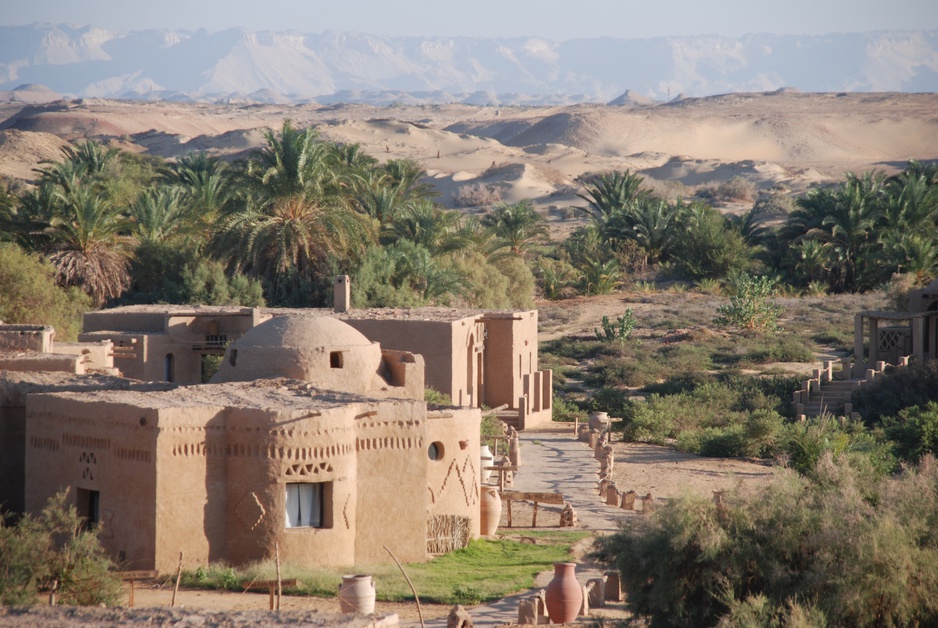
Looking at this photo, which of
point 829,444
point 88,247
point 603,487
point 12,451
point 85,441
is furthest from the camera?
point 88,247

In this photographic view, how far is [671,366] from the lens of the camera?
34.0m

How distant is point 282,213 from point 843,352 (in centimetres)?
1654

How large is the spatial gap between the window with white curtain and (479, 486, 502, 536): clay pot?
126 inches

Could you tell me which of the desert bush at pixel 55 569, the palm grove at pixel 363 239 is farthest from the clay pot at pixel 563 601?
the palm grove at pixel 363 239

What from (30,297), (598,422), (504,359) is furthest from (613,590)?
(30,297)

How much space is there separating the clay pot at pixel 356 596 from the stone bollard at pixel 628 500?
25.9 ft

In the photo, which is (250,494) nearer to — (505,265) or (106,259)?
(106,259)

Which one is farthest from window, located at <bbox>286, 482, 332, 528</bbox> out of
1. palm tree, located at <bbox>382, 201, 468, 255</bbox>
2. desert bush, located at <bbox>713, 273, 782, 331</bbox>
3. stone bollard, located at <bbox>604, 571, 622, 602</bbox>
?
desert bush, located at <bbox>713, 273, 782, 331</bbox>

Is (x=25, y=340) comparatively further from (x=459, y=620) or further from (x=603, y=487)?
(x=459, y=620)

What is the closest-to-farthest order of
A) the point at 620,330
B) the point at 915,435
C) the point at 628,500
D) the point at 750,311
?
the point at 628,500, the point at 915,435, the point at 620,330, the point at 750,311

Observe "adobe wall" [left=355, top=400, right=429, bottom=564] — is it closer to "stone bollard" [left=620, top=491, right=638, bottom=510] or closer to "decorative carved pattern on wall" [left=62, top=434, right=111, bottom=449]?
"decorative carved pattern on wall" [left=62, top=434, right=111, bottom=449]

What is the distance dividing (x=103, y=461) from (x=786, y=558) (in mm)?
7990

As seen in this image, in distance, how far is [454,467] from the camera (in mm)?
16828

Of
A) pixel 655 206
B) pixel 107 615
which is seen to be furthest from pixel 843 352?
pixel 107 615
